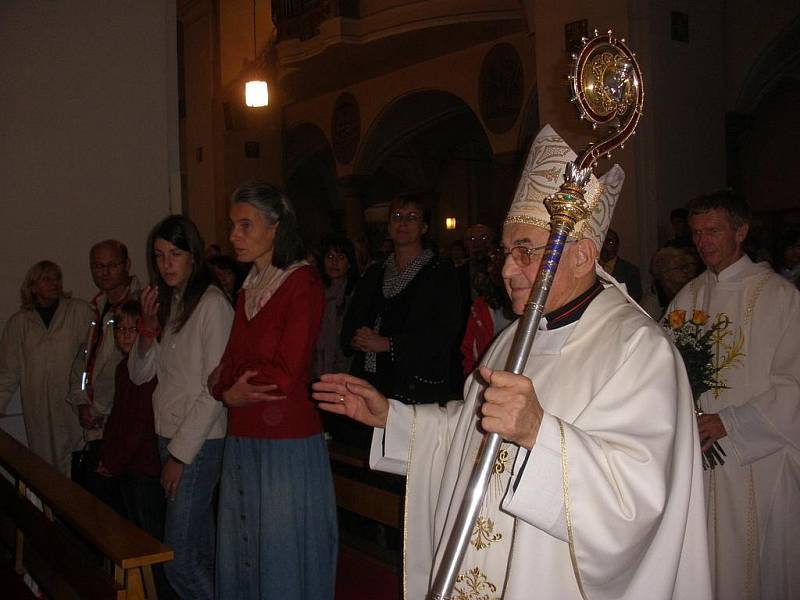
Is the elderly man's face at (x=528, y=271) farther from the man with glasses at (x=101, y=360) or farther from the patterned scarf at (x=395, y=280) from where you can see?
the man with glasses at (x=101, y=360)

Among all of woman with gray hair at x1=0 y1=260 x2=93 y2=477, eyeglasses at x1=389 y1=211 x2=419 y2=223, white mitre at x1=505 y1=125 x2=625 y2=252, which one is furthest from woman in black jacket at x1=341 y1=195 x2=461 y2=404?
woman with gray hair at x1=0 y1=260 x2=93 y2=477

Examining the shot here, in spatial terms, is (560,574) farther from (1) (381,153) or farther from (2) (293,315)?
(1) (381,153)

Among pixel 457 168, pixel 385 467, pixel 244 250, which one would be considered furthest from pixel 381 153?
pixel 385 467

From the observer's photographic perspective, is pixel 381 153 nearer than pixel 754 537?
No

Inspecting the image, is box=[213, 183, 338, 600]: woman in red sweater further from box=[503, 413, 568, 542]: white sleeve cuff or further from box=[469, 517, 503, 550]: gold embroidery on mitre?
box=[503, 413, 568, 542]: white sleeve cuff

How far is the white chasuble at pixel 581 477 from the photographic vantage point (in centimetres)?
179

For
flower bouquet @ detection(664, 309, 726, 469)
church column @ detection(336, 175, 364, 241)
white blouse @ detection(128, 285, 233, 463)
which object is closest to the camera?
flower bouquet @ detection(664, 309, 726, 469)

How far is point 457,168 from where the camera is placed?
768 inches

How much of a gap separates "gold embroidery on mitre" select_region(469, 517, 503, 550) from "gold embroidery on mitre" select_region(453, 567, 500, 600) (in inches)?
2.8

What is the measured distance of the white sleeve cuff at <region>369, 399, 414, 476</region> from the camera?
2.39 meters

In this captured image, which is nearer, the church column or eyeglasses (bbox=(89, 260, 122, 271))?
eyeglasses (bbox=(89, 260, 122, 271))

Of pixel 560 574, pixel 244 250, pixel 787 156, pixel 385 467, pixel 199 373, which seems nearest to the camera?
pixel 560 574

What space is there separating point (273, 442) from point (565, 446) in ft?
5.31

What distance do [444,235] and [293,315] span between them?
16.7 metres
